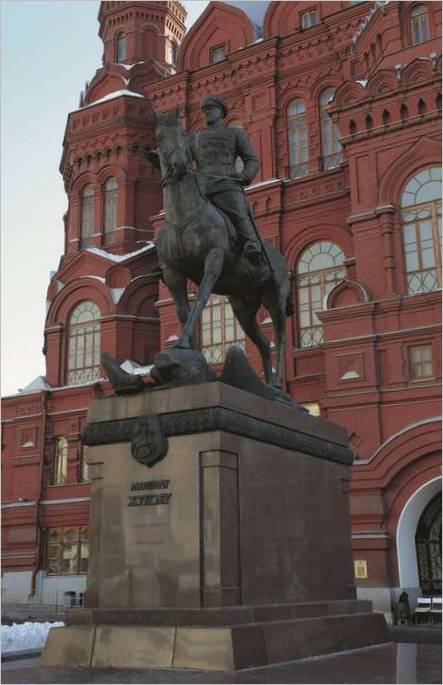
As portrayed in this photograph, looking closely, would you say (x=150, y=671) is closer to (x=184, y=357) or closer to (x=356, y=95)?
(x=184, y=357)

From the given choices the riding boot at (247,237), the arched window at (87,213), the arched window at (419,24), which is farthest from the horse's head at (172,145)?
the arched window at (87,213)

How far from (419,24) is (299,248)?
7739 millimetres

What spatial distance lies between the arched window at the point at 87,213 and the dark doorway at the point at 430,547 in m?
18.3

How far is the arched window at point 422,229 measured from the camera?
2237 centimetres

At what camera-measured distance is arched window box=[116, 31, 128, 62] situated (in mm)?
37812

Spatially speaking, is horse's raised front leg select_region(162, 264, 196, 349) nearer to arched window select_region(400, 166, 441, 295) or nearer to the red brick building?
the red brick building

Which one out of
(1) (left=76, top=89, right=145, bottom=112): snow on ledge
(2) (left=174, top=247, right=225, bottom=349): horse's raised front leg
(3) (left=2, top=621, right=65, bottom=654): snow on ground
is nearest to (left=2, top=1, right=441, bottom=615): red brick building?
(1) (left=76, top=89, right=145, bottom=112): snow on ledge

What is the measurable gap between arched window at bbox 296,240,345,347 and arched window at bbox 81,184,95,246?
36.2 feet

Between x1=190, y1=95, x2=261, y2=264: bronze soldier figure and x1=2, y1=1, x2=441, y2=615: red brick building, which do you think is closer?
x1=190, y1=95, x2=261, y2=264: bronze soldier figure

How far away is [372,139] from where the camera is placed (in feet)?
78.7

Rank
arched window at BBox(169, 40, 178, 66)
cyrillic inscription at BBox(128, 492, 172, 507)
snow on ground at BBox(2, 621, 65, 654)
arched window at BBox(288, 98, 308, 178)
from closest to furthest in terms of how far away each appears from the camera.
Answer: cyrillic inscription at BBox(128, 492, 172, 507), snow on ground at BBox(2, 621, 65, 654), arched window at BBox(288, 98, 308, 178), arched window at BBox(169, 40, 178, 66)

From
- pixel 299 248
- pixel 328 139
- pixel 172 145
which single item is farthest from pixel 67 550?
pixel 172 145

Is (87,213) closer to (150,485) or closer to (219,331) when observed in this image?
(219,331)

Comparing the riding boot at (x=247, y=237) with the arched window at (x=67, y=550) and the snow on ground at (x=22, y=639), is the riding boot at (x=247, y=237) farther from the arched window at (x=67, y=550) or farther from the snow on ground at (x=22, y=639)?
the arched window at (x=67, y=550)
